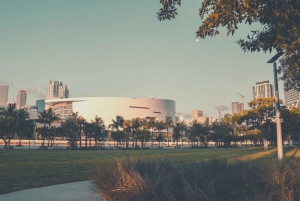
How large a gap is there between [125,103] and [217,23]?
18163 cm

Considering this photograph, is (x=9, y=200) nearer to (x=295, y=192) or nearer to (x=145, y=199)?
(x=145, y=199)

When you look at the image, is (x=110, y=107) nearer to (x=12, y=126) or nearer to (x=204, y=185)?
(x=12, y=126)

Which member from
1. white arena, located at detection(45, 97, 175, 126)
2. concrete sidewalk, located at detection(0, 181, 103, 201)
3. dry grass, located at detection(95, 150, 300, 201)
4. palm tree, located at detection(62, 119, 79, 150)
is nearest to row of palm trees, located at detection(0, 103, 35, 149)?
palm tree, located at detection(62, 119, 79, 150)

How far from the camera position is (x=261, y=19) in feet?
23.1

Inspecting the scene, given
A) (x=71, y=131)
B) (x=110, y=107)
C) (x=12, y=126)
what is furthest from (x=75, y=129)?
(x=110, y=107)

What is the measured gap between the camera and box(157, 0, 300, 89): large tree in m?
5.96

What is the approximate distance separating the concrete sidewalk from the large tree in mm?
5609

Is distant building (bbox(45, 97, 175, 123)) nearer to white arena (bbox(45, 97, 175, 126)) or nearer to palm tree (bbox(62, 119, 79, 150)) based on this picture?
white arena (bbox(45, 97, 175, 126))

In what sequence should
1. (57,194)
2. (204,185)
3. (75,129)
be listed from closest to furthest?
(204,185) → (57,194) → (75,129)

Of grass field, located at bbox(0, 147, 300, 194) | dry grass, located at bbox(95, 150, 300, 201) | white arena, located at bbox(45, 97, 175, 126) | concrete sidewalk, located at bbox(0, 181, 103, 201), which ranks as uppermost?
white arena, located at bbox(45, 97, 175, 126)

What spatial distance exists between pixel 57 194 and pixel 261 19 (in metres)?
7.47

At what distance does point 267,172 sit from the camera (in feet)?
20.1

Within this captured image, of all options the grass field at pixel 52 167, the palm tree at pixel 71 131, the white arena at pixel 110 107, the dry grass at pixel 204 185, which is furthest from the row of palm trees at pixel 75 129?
the white arena at pixel 110 107

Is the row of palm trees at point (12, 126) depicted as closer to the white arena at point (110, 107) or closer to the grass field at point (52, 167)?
the grass field at point (52, 167)
